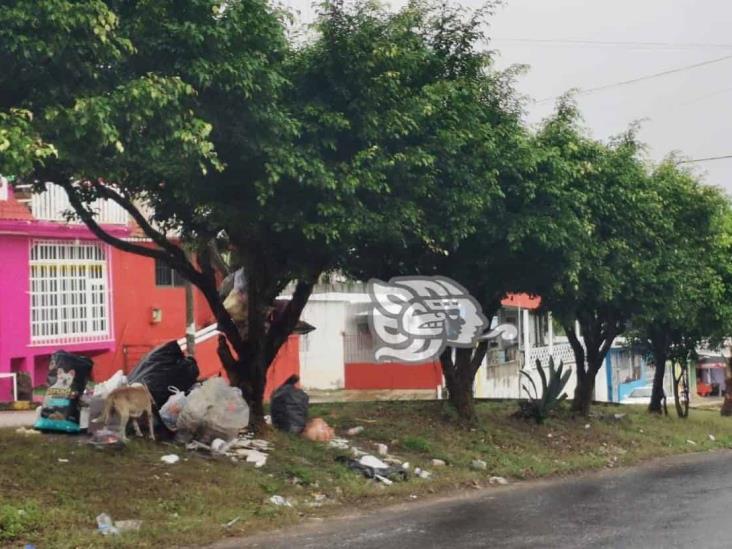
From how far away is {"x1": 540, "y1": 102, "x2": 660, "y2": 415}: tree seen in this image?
612 inches

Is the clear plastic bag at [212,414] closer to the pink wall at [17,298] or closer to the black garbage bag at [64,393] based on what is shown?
the black garbage bag at [64,393]

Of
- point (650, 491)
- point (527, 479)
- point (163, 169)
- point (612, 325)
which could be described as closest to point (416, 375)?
point (612, 325)

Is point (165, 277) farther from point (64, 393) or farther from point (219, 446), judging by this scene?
point (219, 446)

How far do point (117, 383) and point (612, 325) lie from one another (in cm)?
1164

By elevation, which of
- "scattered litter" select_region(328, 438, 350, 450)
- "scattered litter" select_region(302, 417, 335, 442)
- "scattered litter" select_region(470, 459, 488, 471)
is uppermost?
"scattered litter" select_region(302, 417, 335, 442)

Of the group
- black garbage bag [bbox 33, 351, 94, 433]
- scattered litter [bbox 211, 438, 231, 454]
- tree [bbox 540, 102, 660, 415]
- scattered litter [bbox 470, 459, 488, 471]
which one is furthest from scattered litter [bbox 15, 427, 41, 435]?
tree [bbox 540, 102, 660, 415]

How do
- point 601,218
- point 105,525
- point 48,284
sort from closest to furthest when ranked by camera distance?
point 105,525, point 601,218, point 48,284

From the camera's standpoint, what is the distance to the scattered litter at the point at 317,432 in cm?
1426

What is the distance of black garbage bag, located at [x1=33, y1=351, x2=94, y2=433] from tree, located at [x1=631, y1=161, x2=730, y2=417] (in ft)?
33.2

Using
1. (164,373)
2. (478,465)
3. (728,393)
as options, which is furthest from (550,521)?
(728,393)

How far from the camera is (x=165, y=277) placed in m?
25.5

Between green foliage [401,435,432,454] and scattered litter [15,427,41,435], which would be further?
green foliage [401,435,432,454]

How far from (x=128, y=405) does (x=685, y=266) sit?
1165 cm

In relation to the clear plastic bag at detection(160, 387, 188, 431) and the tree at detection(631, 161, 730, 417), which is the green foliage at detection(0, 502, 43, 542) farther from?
the tree at detection(631, 161, 730, 417)
